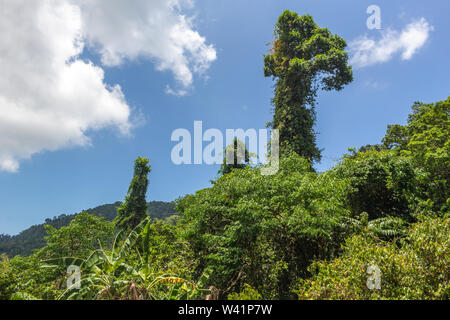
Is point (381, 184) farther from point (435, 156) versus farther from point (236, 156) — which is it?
point (236, 156)

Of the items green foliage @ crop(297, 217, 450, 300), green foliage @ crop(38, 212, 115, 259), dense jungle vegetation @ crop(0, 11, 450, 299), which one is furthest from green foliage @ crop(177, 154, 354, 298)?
green foliage @ crop(38, 212, 115, 259)

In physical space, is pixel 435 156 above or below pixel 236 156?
below

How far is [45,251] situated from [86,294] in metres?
10.8

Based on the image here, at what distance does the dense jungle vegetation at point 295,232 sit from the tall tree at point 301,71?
0.26 feet

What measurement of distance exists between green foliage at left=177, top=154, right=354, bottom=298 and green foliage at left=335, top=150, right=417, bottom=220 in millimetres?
3093

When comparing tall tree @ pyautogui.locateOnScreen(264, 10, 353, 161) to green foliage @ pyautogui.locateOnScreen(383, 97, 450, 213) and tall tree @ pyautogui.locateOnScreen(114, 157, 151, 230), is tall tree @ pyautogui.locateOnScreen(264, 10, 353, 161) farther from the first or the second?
tall tree @ pyautogui.locateOnScreen(114, 157, 151, 230)

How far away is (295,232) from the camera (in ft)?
27.7

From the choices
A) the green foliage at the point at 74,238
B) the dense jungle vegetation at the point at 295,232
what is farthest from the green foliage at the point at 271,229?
the green foliage at the point at 74,238

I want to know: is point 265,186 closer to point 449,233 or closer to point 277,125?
point 449,233

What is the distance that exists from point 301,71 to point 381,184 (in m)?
9.16

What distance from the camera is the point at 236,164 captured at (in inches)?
885

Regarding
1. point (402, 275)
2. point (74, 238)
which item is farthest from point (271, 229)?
point (74, 238)

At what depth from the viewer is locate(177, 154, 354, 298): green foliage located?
7609 millimetres

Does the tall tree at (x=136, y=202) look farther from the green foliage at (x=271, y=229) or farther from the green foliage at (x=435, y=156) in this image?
the green foliage at (x=435, y=156)
